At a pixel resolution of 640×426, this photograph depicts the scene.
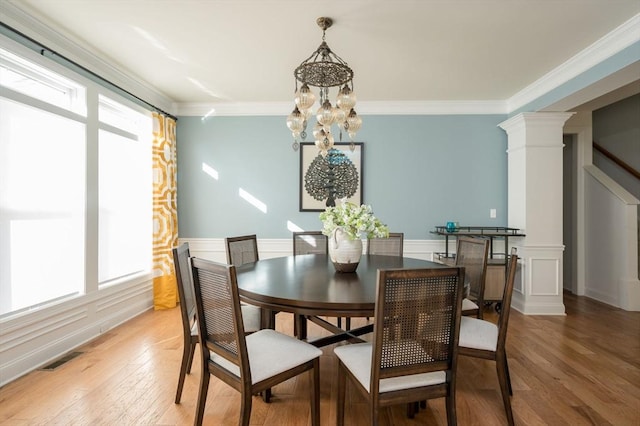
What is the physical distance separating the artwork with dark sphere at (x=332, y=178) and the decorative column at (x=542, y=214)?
203 cm

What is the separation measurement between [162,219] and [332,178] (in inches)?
84.0

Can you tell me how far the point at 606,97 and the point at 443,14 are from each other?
2.82 metres

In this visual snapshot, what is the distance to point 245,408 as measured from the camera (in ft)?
4.75

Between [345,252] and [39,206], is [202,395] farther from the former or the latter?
[39,206]

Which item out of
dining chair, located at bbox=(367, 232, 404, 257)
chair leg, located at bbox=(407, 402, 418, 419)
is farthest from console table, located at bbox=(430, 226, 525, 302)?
chair leg, located at bbox=(407, 402, 418, 419)

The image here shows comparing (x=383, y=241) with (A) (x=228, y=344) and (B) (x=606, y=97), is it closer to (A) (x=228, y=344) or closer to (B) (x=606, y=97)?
(A) (x=228, y=344)

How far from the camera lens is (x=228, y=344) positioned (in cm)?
153

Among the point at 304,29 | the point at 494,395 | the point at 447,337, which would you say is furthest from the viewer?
the point at 304,29

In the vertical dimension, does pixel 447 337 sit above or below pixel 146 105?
below

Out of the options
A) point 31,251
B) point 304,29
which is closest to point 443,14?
point 304,29

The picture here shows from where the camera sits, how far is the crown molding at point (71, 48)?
2.32m

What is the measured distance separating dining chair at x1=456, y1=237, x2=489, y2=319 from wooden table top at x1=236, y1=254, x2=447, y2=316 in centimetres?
31

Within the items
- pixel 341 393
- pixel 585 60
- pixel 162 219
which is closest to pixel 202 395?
pixel 341 393

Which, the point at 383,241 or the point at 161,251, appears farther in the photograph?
the point at 161,251
